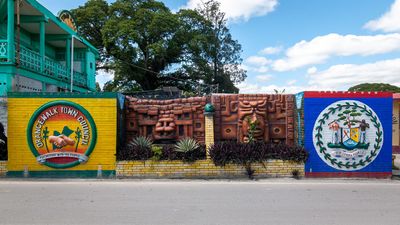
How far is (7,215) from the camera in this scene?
6.11 metres

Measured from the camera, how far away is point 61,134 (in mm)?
10680

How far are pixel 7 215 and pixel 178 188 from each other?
13.5 feet

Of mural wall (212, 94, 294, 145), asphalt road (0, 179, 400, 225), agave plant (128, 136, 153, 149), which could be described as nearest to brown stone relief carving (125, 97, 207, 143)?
agave plant (128, 136, 153, 149)

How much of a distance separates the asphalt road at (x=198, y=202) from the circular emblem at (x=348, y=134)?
1.07m

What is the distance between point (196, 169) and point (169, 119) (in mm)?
2095

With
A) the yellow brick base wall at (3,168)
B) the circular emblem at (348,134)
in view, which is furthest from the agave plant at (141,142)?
the circular emblem at (348,134)

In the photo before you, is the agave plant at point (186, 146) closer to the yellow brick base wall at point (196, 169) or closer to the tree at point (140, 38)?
the yellow brick base wall at point (196, 169)

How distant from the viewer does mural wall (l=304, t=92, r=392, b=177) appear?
1095cm

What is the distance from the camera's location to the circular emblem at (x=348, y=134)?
10961mm

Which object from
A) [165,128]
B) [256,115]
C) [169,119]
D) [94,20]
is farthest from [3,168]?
[94,20]

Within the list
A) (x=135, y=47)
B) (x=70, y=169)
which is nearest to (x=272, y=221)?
(x=70, y=169)

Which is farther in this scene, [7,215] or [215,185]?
[215,185]

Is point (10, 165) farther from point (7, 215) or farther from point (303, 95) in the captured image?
point (303, 95)

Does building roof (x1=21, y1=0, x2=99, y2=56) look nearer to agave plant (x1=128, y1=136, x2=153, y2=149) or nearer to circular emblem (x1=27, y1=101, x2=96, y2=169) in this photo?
circular emblem (x1=27, y1=101, x2=96, y2=169)
